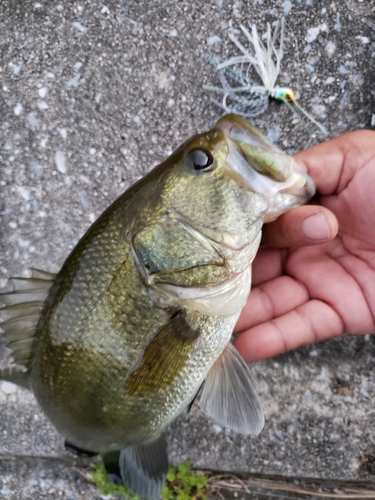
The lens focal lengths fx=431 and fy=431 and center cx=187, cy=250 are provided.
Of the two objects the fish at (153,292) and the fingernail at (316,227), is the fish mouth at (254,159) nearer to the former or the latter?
the fish at (153,292)

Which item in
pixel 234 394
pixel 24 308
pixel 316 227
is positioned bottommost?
pixel 234 394

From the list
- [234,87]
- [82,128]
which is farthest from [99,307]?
[234,87]

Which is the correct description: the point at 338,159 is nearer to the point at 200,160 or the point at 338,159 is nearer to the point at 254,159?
the point at 254,159

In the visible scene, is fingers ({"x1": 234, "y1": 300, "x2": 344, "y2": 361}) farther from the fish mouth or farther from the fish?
the fish mouth

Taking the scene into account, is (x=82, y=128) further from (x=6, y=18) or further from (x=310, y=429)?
(x=310, y=429)

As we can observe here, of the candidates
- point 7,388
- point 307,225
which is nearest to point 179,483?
point 7,388

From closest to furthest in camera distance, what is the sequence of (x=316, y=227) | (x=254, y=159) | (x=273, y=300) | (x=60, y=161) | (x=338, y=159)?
(x=254, y=159)
(x=316, y=227)
(x=338, y=159)
(x=273, y=300)
(x=60, y=161)

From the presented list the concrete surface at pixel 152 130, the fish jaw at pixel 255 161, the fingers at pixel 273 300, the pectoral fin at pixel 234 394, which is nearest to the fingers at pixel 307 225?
the fish jaw at pixel 255 161
